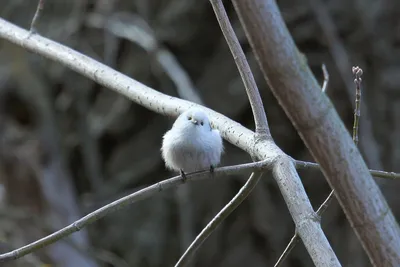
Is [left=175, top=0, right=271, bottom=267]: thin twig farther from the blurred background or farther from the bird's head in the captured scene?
the blurred background

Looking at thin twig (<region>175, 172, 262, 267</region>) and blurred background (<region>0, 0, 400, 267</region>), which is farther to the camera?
blurred background (<region>0, 0, 400, 267</region>)

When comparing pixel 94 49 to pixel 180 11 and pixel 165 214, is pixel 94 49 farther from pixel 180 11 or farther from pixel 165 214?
pixel 165 214

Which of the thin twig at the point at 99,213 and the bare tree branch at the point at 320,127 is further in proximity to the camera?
the thin twig at the point at 99,213

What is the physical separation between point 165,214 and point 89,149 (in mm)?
1049

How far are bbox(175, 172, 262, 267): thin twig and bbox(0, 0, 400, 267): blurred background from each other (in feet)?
7.62

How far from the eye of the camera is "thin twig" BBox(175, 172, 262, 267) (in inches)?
67.7

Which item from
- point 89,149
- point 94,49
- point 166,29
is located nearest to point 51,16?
point 94,49

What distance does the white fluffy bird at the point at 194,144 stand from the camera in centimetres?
205

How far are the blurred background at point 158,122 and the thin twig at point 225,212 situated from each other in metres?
2.32

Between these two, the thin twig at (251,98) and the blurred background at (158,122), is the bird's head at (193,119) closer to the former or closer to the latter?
the thin twig at (251,98)

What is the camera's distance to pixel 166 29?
5.48 meters

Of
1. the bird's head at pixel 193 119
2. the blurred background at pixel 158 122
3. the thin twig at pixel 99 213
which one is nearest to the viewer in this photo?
the thin twig at pixel 99 213

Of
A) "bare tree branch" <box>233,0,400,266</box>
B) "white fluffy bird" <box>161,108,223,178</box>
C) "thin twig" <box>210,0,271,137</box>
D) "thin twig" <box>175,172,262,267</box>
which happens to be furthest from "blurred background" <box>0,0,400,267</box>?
"bare tree branch" <box>233,0,400,266</box>

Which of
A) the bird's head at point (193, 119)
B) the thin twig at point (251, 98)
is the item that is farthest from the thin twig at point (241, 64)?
the bird's head at point (193, 119)
